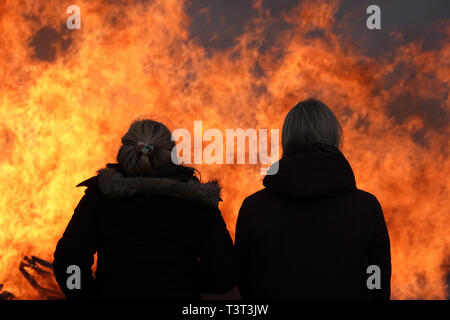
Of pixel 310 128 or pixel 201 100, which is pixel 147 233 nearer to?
pixel 310 128

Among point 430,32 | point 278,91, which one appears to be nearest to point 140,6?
point 278,91

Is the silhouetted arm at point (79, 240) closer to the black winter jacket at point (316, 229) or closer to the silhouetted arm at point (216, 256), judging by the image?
the silhouetted arm at point (216, 256)

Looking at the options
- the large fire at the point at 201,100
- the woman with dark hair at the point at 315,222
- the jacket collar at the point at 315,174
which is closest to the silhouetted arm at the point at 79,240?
the woman with dark hair at the point at 315,222

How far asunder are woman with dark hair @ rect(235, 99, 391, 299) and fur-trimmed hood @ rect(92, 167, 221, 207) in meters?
0.23

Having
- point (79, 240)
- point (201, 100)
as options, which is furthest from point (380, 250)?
point (201, 100)

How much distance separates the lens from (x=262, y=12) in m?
5.44

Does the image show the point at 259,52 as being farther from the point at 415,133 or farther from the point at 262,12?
the point at 415,133

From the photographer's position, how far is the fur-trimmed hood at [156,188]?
1.75m

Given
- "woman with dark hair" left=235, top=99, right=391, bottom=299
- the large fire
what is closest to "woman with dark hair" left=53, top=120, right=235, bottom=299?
"woman with dark hair" left=235, top=99, right=391, bottom=299

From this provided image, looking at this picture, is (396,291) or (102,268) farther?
(396,291)

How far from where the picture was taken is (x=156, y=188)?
A: 175 centimetres

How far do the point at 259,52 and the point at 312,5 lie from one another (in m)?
0.84

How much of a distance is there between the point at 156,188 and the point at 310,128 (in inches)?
25.9

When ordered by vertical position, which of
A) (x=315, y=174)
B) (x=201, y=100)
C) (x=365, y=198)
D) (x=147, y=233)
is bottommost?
(x=147, y=233)
